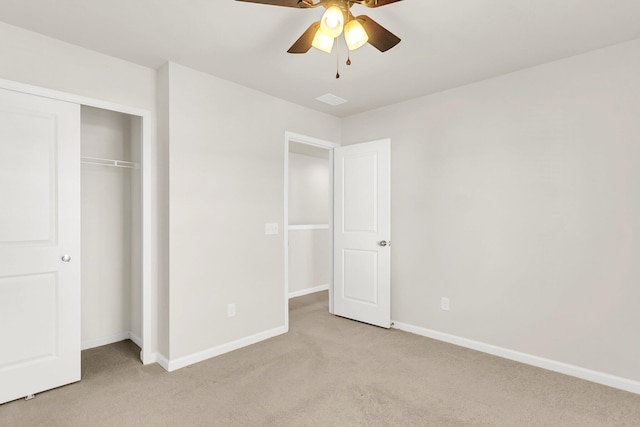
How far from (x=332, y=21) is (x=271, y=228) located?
2.24 m

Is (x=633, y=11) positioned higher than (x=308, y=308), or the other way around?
(x=633, y=11)

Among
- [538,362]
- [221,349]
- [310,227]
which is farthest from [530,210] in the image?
[310,227]

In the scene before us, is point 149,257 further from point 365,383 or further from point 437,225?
point 437,225

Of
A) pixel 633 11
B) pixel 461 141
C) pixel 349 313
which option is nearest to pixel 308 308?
pixel 349 313

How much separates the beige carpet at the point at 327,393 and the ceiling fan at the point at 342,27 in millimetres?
2258

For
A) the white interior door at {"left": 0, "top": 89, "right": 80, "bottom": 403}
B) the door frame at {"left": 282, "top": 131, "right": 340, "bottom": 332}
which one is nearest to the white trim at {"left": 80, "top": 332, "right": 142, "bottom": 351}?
the white interior door at {"left": 0, "top": 89, "right": 80, "bottom": 403}

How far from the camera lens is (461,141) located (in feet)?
10.9

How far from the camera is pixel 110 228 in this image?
3.35 meters

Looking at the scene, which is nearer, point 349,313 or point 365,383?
point 365,383

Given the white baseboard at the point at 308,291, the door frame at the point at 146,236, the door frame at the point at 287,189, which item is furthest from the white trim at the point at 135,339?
the white baseboard at the point at 308,291

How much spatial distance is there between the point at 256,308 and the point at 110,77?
241cm

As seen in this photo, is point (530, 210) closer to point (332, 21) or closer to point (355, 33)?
point (355, 33)

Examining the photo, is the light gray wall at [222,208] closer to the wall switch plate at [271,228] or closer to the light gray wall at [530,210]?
the wall switch plate at [271,228]

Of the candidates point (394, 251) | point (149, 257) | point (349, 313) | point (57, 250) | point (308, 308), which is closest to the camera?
point (57, 250)
